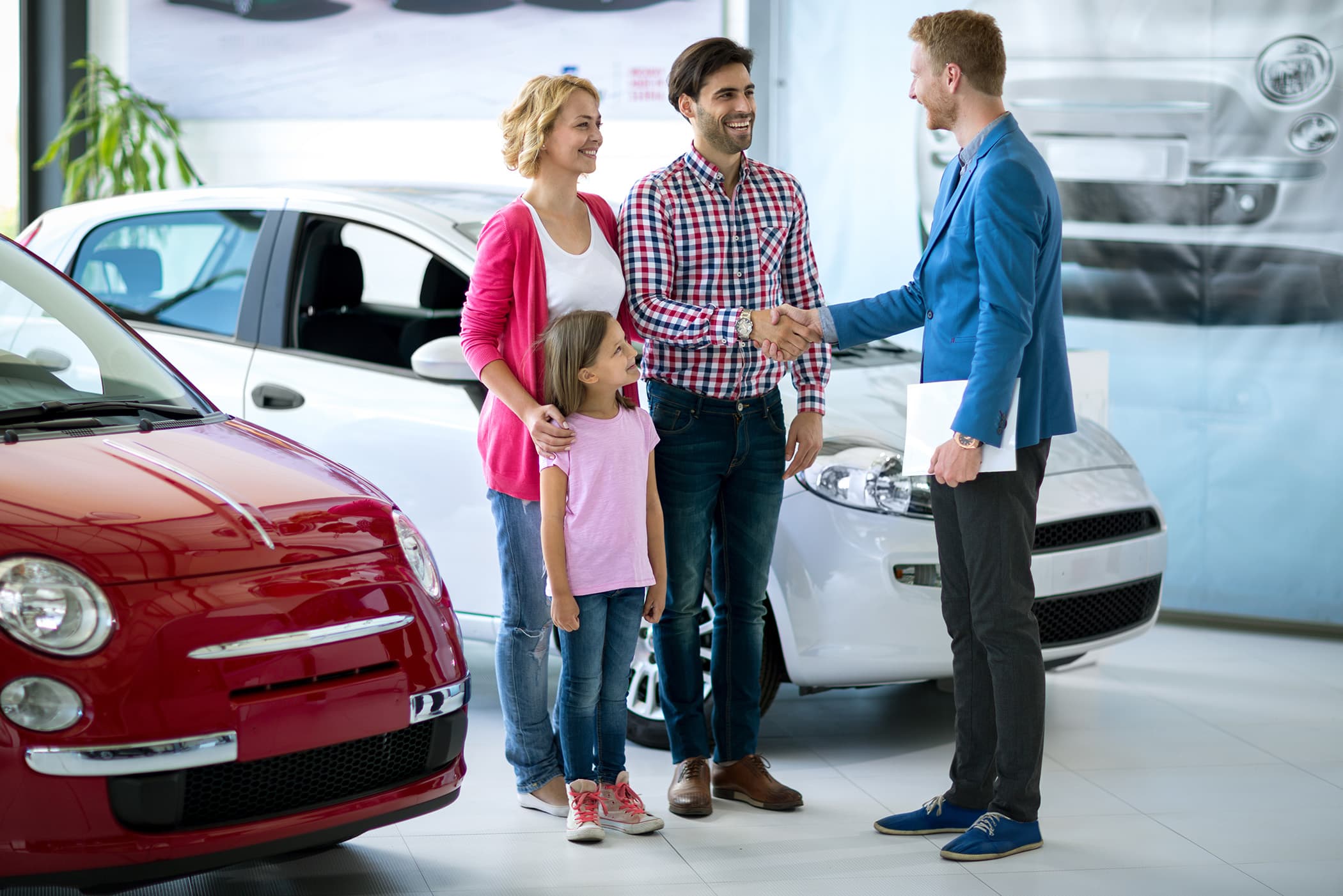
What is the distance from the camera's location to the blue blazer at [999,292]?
110 inches

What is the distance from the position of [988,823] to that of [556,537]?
106cm

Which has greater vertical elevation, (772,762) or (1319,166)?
(1319,166)

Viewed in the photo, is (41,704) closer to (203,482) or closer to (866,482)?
(203,482)

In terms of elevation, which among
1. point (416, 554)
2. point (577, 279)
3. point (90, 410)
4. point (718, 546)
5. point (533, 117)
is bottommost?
point (718, 546)

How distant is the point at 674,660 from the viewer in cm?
323

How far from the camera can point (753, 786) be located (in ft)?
10.7

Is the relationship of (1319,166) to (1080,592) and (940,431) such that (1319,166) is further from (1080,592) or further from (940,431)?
(940,431)

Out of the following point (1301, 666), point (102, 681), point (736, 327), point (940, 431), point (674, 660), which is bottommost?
point (1301, 666)

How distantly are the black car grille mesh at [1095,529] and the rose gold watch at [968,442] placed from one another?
0.79 m

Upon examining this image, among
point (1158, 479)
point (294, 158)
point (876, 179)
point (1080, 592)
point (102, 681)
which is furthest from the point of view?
point (294, 158)

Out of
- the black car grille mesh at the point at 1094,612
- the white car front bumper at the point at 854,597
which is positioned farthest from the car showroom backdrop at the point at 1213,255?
the white car front bumper at the point at 854,597

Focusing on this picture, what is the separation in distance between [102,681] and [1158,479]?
170 inches

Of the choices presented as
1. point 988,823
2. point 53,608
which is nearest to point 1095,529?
point 988,823

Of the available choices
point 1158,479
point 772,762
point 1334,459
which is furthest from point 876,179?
point 772,762
